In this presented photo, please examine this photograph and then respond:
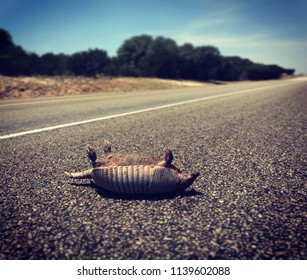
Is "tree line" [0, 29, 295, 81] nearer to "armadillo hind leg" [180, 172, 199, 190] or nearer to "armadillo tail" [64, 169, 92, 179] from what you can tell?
"armadillo tail" [64, 169, 92, 179]

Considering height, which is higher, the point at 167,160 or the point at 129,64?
the point at 129,64

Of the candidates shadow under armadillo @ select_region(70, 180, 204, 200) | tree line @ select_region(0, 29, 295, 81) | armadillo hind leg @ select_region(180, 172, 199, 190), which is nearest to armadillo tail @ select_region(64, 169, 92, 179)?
shadow under armadillo @ select_region(70, 180, 204, 200)

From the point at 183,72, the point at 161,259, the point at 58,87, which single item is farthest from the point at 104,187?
the point at 183,72

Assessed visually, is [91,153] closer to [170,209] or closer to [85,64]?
[170,209]

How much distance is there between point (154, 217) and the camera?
1374 millimetres

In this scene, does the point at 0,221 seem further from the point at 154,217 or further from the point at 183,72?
the point at 183,72

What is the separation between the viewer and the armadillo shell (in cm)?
156

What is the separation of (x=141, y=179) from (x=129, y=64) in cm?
4049

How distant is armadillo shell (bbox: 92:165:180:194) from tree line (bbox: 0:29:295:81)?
2205 cm

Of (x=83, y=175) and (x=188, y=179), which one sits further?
(x=83, y=175)

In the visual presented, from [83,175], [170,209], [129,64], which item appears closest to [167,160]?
[170,209]

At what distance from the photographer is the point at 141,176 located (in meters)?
1.56

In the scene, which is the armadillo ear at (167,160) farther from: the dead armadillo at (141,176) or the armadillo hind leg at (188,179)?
the armadillo hind leg at (188,179)

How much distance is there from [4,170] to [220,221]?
1.75 m
